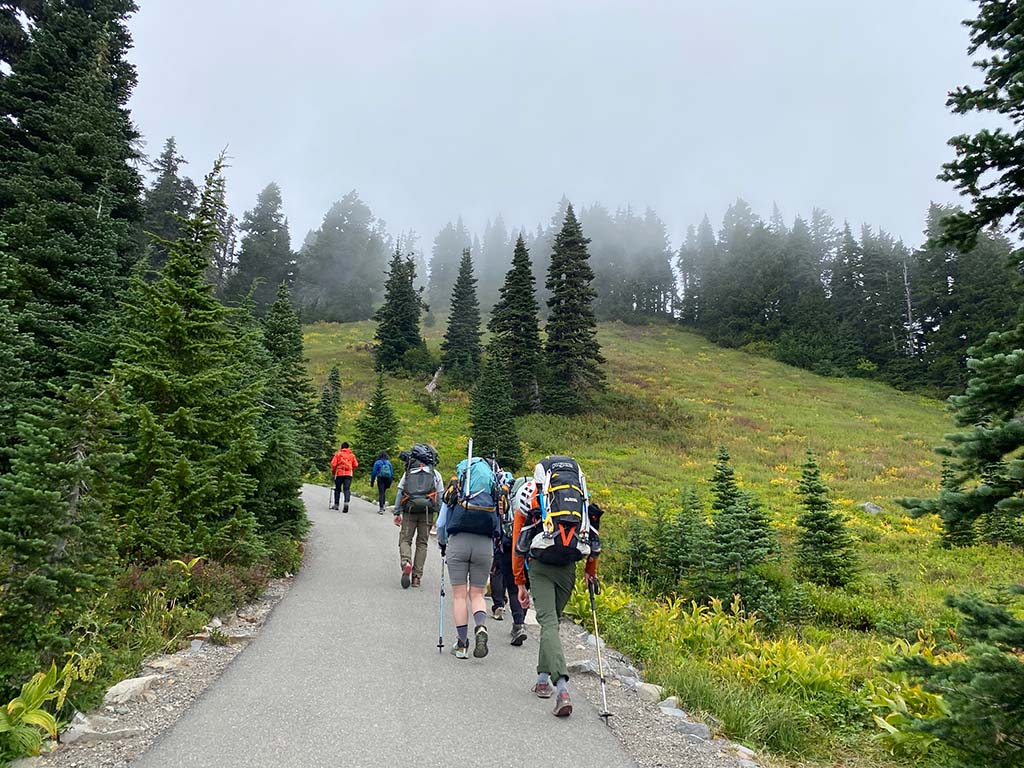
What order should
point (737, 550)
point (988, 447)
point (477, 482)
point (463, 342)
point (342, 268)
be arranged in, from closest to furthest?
1. point (988, 447)
2. point (477, 482)
3. point (737, 550)
4. point (463, 342)
5. point (342, 268)

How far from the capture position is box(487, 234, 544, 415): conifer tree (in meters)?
37.2

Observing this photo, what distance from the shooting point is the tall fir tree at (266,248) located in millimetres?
63969

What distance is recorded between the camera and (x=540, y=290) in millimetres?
104812

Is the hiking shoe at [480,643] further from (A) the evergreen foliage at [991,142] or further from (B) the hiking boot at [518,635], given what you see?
(A) the evergreen foliage at [991,142]

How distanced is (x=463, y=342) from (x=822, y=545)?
39931mm

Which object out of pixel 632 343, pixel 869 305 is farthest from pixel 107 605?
pixel 869 305

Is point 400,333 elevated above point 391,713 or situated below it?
above

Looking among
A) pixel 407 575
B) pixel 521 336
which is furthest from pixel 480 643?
pixel 521 336

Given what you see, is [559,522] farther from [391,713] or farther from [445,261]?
[445,261]

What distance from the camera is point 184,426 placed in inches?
338

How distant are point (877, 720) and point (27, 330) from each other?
52.7ft

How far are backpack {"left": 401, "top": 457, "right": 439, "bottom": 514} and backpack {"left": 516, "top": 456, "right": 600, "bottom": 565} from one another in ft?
13.0

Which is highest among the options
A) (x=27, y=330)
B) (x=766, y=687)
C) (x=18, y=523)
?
→ (x=27, y=330)

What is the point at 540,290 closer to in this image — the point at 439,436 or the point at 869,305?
the point at 869,305
